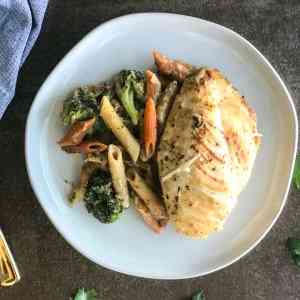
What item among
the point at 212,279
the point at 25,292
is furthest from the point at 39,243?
the point at 212,279

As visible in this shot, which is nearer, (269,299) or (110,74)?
(110,74)

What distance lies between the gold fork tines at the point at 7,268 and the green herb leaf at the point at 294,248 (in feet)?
3.85

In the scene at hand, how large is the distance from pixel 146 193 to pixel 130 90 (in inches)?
15.7

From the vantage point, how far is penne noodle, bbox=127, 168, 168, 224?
2102mm

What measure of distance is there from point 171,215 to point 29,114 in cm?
66

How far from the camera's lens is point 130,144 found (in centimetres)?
206

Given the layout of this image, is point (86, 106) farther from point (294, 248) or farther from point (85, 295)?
point (294, 248)

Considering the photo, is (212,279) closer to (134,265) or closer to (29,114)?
(134,265)

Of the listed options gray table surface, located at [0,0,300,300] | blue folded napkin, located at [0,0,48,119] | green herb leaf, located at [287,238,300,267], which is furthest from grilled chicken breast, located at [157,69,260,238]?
blue folded napkin, located at [0,0,48,119]

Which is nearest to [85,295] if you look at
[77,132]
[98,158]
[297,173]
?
[98,158]

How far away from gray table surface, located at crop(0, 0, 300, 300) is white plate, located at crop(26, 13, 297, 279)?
A: 120mm

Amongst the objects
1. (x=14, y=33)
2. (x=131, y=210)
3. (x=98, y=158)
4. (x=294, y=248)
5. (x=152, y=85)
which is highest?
(x=14, y=33)

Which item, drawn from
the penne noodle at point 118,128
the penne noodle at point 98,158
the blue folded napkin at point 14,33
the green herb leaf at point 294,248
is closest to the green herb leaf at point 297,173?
the green herb leaf at point 294,248

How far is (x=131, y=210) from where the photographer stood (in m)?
2.22
